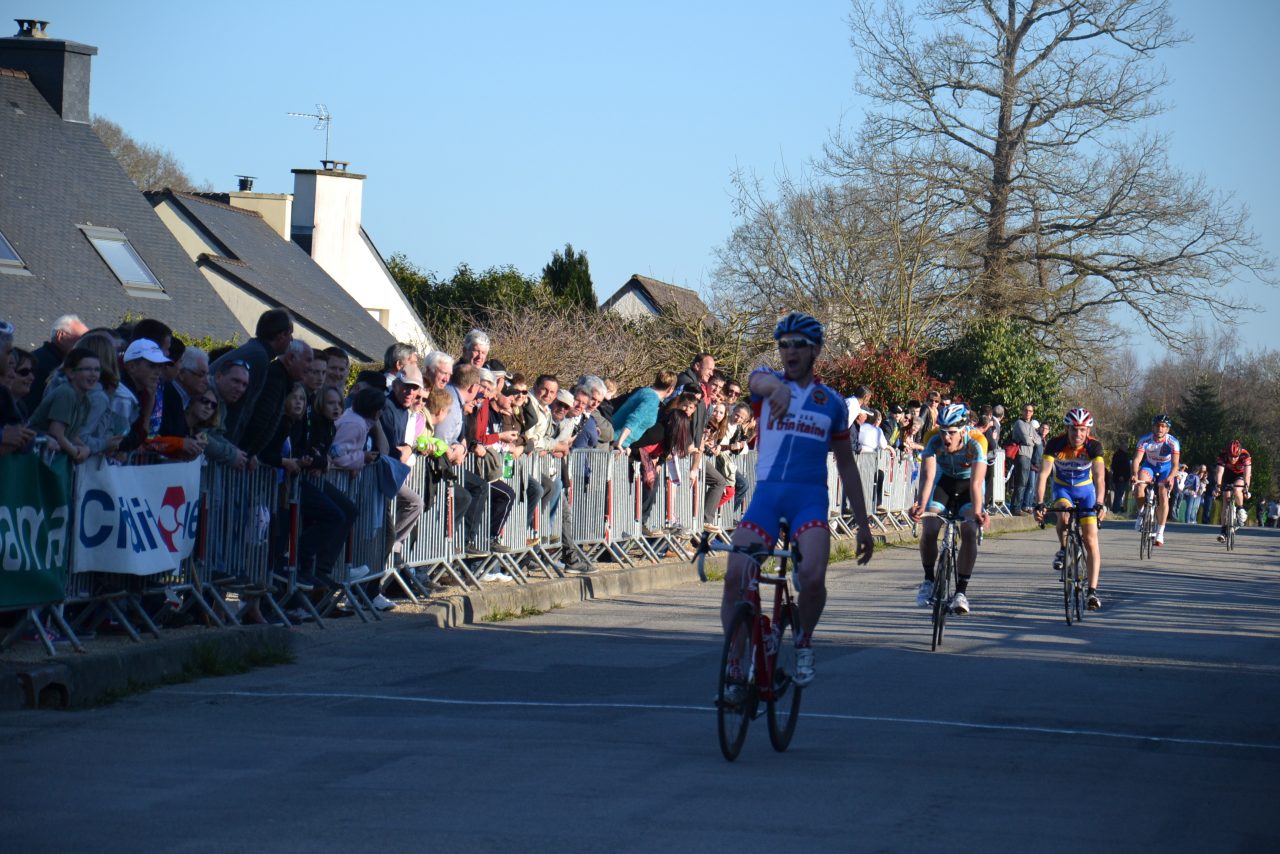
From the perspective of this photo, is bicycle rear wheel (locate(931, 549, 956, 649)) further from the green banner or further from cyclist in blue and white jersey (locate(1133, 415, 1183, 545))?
cyclist in blue and white jersey (locate(1133, 415, 1183, 545))

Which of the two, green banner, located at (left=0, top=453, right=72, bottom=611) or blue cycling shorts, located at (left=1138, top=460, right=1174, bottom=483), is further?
blue cycling shorts, located at (left=1138, top=460, right=1174, bottom=483)

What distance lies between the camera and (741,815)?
6434 millimetres

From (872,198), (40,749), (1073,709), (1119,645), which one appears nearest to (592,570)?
(1119,645)

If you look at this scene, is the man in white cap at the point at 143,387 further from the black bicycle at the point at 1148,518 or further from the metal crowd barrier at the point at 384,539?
the black bicycle at the point at 1148,518

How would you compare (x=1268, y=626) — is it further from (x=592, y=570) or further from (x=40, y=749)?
(x=40, y=749)

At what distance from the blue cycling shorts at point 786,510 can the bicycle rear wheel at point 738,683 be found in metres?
0.51

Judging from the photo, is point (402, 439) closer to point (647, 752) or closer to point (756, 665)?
point (647, 752)

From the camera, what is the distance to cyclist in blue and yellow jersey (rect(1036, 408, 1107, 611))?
15.1m

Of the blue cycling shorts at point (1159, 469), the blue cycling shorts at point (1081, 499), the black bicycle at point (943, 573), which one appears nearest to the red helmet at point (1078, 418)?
the blue cycling shorts at point (1081, 499)

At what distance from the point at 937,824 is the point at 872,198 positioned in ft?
115

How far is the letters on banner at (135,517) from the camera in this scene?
32.4 ft

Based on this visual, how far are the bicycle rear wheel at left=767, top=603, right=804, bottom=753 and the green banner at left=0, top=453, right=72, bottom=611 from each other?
4.35 meters

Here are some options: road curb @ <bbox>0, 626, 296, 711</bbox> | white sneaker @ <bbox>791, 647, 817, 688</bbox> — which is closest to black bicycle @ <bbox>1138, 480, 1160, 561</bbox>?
road curb @ <bbox>0, 626, 296, 711</bbox>

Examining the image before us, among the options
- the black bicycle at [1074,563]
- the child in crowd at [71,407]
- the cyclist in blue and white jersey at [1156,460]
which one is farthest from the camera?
the cyclist in blue and white jersey at [1156,460]
